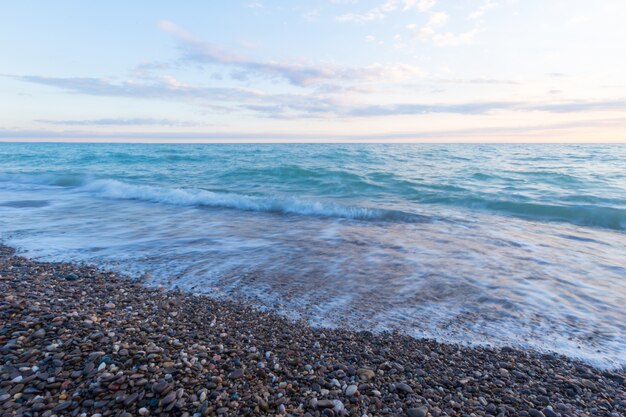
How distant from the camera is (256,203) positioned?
1364 centimetres

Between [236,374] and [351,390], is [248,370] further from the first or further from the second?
[351,390]

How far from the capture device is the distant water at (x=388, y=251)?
15.1ft

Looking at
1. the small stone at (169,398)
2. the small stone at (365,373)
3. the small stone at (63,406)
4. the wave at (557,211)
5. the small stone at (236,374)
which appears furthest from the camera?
the wave at (557,211)

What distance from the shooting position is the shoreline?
263cm

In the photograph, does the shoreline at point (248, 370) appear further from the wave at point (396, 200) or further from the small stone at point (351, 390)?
the wave at point (396, 200)

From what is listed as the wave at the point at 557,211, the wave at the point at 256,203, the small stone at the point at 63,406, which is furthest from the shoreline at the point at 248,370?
the wave at the point at 557,211

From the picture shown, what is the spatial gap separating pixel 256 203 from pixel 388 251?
7302 mm

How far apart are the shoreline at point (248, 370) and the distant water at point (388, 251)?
0.57 meters

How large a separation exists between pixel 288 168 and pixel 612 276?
20.0 meters

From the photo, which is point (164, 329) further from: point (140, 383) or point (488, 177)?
point (488, 177)

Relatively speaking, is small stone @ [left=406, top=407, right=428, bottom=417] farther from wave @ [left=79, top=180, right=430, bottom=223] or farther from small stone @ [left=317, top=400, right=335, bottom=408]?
wave @ [left=79, top=180, right=430, bottom=223]

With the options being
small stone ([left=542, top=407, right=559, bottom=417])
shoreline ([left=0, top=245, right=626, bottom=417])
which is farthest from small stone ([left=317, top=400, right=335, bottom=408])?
small stone ([left=542, top=407, right=559, bottom=417])

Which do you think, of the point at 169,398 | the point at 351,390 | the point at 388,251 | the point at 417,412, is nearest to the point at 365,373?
the point at 351,390

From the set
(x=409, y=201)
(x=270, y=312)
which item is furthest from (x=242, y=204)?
(x=270, y=312)
